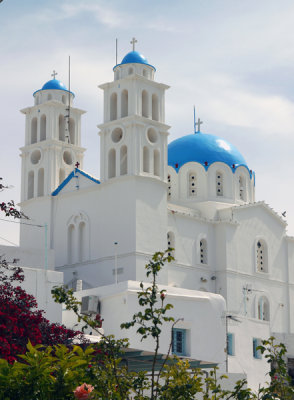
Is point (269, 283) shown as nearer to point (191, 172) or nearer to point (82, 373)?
point (191, 172)

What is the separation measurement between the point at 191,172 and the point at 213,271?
577cm

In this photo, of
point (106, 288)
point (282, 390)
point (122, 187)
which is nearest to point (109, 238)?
point (122, 187)

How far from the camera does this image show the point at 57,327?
61.9 ft

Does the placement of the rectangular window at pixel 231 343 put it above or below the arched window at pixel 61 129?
below

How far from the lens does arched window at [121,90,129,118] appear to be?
35094 millimetres

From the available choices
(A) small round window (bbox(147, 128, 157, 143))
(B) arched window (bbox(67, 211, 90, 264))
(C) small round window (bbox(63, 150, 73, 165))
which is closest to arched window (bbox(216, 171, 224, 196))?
(A) small round window (bbox(147, 128, 157, 143))

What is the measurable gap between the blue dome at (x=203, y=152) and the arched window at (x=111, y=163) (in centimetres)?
595

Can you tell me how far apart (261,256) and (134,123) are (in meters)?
9.86

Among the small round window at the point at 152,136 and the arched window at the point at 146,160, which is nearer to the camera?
the arched window at the point at 146,160

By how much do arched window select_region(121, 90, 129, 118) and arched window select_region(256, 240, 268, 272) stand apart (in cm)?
942

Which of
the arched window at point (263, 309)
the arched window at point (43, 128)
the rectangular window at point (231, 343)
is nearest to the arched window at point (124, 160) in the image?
the arched window at point (43, 128)

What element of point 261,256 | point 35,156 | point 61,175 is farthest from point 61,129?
point 261,256

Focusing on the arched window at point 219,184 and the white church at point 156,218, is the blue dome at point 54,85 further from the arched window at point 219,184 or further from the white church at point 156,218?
the arched window at point 219,184

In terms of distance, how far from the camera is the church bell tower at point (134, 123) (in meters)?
34.2
